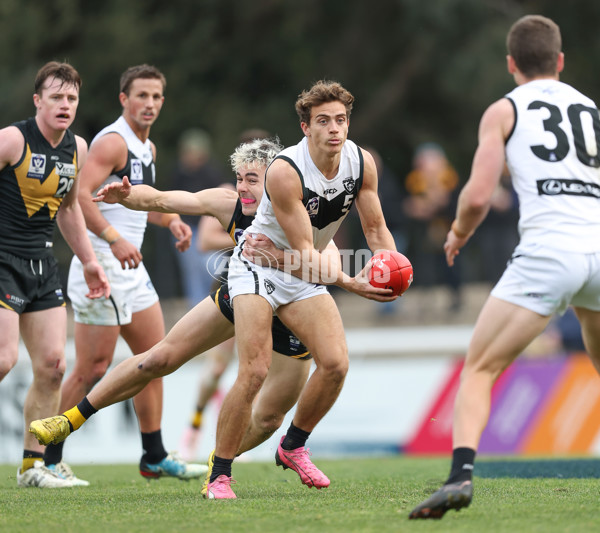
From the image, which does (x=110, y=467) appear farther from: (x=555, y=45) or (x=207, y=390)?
(x=555, y=45)

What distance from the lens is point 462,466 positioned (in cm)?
491

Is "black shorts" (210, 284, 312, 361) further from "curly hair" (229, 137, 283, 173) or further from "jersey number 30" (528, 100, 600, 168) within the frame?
"jersey number 30" (528, 100, 600, 168)

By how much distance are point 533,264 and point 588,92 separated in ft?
53.3

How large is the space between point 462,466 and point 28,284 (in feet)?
11.3

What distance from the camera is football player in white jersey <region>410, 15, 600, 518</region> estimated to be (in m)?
4.98

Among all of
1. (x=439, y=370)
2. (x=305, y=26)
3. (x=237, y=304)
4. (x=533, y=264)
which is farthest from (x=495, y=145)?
(x=305, y=26)

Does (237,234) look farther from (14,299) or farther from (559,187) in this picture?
(559,187)

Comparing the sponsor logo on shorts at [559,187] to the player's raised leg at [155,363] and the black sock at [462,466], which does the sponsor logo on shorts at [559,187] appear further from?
the player's raised leg at [155,363]

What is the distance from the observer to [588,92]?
2023 centimetres

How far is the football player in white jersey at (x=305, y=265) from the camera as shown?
5.93 meters

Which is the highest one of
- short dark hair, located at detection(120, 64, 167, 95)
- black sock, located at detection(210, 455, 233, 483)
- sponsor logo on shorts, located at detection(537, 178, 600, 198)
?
short dark hair, located at detection(120, 64, 167, 95)

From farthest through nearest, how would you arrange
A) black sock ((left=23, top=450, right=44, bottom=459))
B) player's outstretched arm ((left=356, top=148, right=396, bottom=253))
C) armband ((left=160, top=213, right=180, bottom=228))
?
armband ((left=160, top=213, right=180, bottom=228)) < black sock ((left=23, top=450, right=44, bottom=459)) < player's outstretched arm ((left=356, top=148, right=396, bottom=253))

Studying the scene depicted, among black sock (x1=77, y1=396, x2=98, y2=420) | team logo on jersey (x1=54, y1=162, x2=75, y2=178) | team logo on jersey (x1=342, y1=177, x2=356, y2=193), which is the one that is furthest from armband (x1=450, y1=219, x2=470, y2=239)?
team logo on jersey (x1=54, y1=162, x2=75, y2=178)

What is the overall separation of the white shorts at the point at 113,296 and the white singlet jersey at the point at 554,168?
11.5 ft
